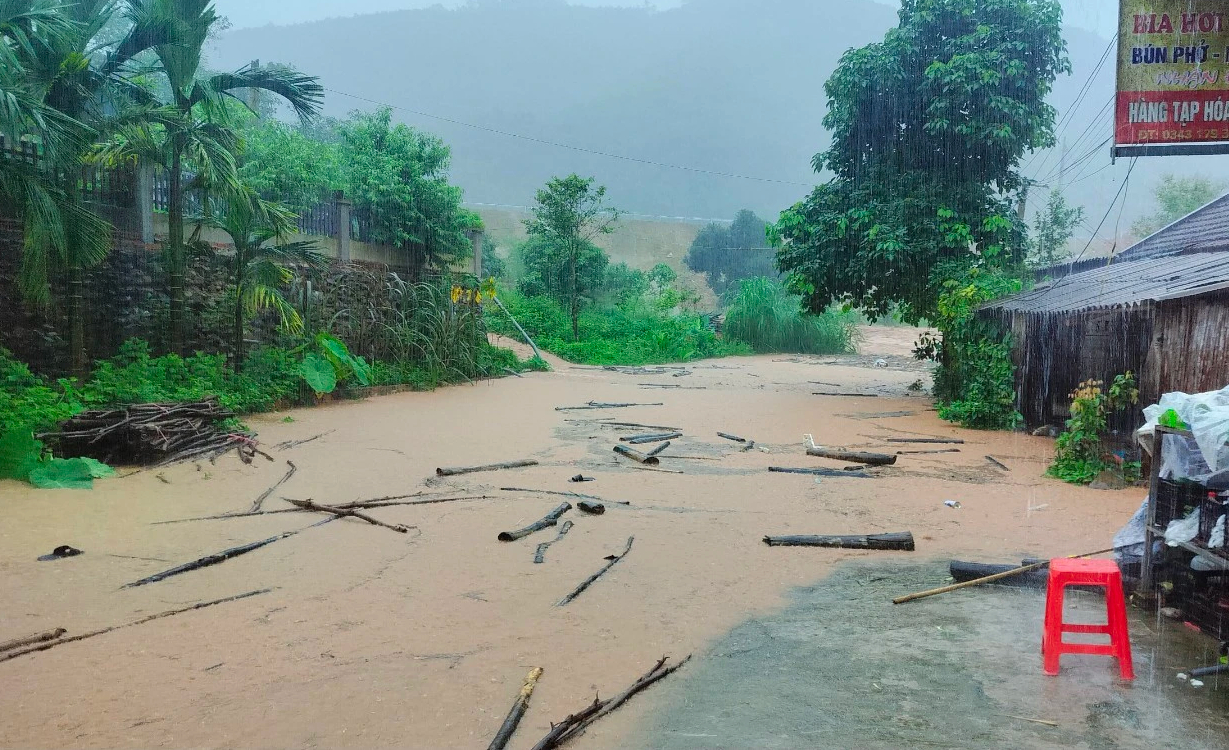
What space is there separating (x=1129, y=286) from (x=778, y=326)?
21532mm

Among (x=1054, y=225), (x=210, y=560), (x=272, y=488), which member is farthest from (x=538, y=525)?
(x=1054, y=225)

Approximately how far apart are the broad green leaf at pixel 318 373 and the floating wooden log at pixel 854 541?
336 inches

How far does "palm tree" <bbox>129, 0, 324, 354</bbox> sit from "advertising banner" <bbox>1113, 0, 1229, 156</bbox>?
9.47 meters

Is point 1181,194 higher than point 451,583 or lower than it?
higher

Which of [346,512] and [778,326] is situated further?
[778,326]

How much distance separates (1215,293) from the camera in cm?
762

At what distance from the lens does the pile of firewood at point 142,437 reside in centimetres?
770

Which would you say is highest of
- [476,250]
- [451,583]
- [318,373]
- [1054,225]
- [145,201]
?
[1054,225]

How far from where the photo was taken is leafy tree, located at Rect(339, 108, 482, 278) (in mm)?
19922

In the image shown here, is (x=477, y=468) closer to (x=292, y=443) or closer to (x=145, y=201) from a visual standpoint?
(x=292, y=443)

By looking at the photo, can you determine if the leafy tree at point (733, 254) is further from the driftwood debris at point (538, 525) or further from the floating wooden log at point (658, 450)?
the driftwood debris at point (538, 525)

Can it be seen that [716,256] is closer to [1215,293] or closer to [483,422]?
[483,422]

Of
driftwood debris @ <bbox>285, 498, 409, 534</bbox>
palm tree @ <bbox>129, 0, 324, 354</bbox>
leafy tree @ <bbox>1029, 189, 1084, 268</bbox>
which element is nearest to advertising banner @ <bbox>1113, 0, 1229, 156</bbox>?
driftwood debris @ <bbox>285, 498, 409, 534</bbox>

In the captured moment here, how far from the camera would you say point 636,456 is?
9.16 m
